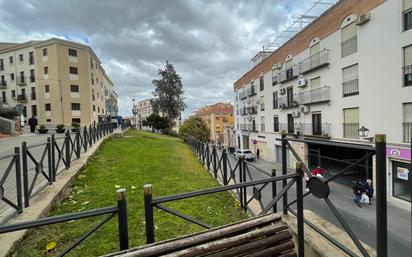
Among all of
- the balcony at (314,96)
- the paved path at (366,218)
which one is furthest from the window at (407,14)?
the paved path at (366,218)

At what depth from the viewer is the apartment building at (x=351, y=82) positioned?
40.3ft

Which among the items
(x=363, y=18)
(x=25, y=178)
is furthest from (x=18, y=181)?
(x=363, y=18)

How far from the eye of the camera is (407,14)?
38.9 feet

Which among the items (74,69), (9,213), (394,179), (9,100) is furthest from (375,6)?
(9,100)

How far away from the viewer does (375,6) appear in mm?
13484

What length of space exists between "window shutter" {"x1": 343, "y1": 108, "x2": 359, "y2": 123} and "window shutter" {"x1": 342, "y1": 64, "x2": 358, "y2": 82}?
6.81 feet

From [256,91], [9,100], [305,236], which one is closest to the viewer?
[305,236]

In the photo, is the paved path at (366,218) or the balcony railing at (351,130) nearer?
the paved path at (366,218)

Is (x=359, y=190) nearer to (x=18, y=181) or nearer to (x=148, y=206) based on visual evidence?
(x=148, y=206)

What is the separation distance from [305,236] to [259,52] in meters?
34.9

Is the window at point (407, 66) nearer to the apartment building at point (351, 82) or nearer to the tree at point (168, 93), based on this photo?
the apartment building at point (351, 82)

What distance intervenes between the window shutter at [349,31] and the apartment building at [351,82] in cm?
6

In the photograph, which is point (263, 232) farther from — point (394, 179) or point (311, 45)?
point (311, 45)

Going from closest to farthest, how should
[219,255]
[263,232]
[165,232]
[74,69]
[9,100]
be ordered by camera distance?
1. [219,255]
2. [263,232]
3. [165,232]
4. [74,69]
5. [9,100]
